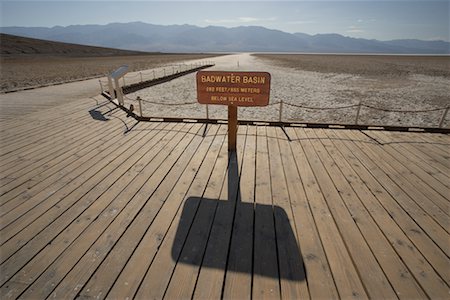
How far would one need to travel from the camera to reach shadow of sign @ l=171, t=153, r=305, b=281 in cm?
284

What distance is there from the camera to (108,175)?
482cm

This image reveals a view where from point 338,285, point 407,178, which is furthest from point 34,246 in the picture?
point 407,178

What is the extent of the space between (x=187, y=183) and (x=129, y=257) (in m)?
1.77

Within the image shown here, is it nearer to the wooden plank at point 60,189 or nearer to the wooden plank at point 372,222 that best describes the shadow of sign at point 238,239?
the wooden plank at point 372,222

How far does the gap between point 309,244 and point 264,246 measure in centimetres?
58

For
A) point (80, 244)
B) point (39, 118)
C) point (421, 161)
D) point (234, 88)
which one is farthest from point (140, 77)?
point (421, 161)

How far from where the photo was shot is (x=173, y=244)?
3.15 metres

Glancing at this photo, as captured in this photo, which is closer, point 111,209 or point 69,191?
point 111,209

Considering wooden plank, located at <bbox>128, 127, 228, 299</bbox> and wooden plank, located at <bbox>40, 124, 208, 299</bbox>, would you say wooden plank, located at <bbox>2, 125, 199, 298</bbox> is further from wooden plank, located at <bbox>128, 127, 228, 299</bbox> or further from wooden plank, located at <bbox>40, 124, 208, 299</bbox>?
wooden plank, located at <bbox>128, 127, 228, 299</bbox>

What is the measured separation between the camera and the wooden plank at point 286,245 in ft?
8.46

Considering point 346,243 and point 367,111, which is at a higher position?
point 346,243

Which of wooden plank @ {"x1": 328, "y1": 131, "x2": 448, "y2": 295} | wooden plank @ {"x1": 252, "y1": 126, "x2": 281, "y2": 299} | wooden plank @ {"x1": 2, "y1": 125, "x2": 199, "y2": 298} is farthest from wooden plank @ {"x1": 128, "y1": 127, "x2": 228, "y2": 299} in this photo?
wooden plank @ {"x1": 328, "y1": 131, "x2": 448, "y2": 295}

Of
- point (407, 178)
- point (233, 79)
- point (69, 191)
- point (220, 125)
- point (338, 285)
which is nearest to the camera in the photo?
point (338, 285)

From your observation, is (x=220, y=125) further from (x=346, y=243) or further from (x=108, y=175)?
(x=346, y=243)
